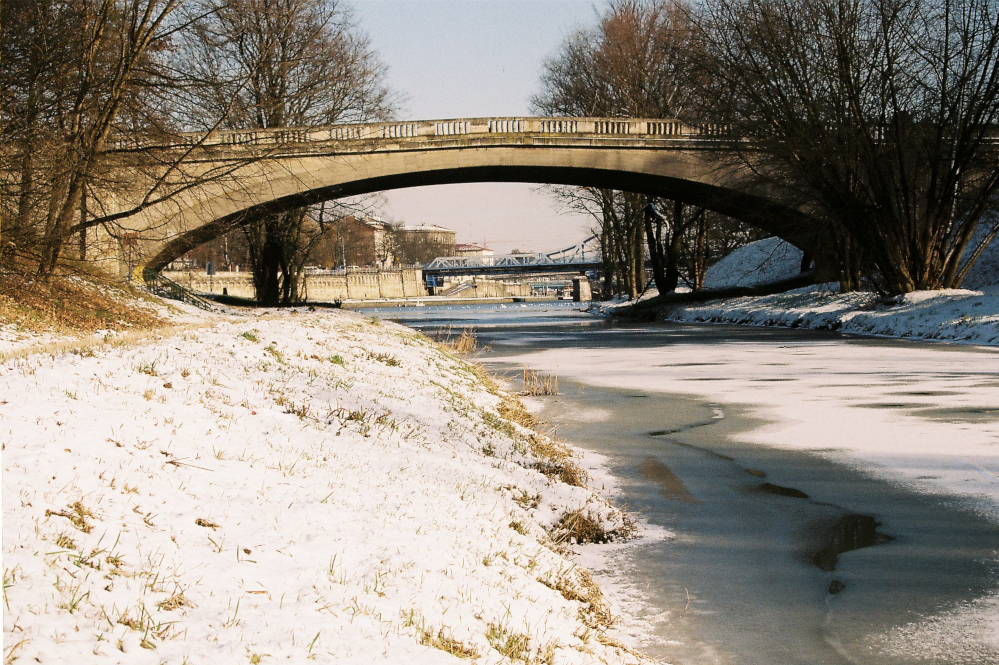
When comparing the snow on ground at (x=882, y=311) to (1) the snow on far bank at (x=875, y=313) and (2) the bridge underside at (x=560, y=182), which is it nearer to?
(1) the snow on far bank at (x=875, y=313)

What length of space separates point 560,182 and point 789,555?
36711 mm

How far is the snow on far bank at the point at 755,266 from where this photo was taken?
48.6 metres

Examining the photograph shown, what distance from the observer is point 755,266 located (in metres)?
53.9

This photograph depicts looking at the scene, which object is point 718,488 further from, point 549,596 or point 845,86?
point 845,86

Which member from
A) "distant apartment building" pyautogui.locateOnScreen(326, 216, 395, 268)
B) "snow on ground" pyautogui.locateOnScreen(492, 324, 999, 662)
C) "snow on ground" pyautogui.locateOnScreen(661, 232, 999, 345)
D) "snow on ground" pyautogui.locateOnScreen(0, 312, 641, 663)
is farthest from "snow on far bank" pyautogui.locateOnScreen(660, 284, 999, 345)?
"distant apartment building" pyautogui.locateOnScreen(326, 216, 395, 268)

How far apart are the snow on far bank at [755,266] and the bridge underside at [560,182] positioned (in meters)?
8.41

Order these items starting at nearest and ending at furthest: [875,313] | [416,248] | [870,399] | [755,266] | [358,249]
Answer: [870,399] < [875,313] < [755,266] < [358,249] < [416,248]

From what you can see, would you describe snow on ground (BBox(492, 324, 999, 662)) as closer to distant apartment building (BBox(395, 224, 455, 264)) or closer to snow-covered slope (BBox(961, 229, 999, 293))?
snow-covered slope (BBox(961, 229, 999, 293))

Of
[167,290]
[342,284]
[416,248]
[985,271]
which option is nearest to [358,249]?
[342,284]

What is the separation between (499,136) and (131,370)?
31430 millimetres

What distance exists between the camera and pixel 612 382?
1384 centimetres

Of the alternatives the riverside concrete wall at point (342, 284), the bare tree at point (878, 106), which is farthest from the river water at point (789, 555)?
the riverside concrete wall at point (342, 284)

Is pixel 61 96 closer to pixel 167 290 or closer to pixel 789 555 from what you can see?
pixel 167 290

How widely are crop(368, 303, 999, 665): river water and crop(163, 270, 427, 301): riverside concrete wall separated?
75.9 metres
